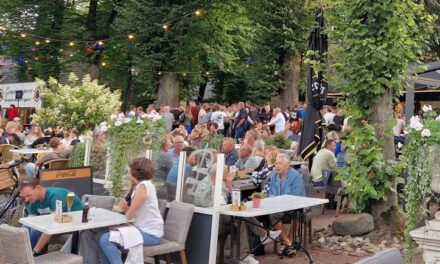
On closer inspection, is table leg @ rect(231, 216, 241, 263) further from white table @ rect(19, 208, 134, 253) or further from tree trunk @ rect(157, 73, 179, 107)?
tree trunk @ rect(157, 73, 179, 107)

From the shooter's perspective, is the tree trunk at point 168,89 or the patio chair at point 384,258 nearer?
the patio chair at point 384,258

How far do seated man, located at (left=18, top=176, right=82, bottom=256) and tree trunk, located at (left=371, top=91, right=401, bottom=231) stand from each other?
394 centimetres

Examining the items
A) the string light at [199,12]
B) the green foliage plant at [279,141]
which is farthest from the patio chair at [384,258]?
the string light at [199,12]

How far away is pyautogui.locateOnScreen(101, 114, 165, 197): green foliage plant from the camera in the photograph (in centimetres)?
725

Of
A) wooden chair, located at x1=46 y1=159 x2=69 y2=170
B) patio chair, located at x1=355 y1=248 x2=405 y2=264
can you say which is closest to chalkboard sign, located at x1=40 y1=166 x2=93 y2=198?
wooden chair, located at x1=46 y1=159 x2=69 y2=170

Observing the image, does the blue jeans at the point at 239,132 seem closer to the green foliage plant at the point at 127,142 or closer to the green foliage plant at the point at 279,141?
the green foliage plant at the point at 279,141

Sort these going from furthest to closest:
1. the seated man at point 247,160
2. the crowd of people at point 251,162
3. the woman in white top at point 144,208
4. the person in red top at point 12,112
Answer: the person in red top at point 12,112 → the seated man at point 247,160 → the crowd of people at point 251,162 → the woman in white top at point 144,208

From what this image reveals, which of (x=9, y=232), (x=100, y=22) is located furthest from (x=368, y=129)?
(x=100, y=22)

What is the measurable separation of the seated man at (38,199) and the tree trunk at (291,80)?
17145mm

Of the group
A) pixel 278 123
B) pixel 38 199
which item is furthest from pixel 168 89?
pixel 38 199

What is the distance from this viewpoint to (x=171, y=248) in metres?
5.54

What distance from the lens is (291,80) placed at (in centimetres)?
2250

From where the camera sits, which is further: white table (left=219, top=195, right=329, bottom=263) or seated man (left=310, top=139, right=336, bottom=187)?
seated man (left=310, top=139, right=336, bottom=187)

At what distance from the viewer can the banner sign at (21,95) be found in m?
17.7
